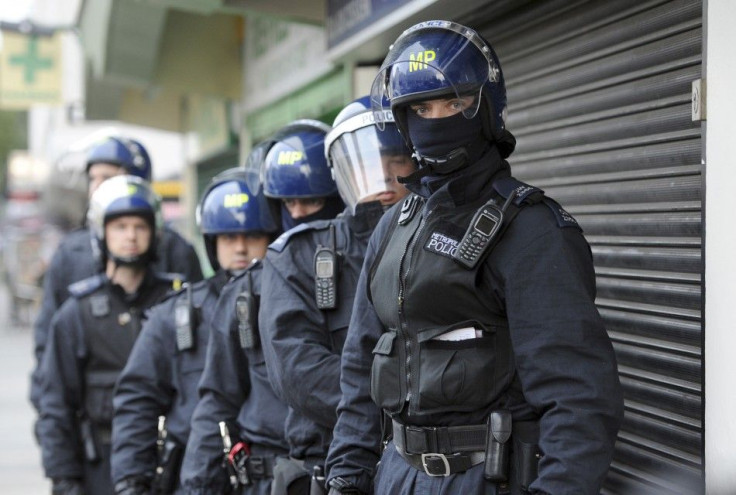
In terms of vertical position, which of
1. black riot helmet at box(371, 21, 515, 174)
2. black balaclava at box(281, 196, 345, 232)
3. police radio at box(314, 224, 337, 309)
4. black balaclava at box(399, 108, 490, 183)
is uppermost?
black riot helmet at box(371, 21, 515, 174)

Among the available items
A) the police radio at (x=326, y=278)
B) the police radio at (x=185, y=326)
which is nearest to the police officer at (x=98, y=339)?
the police radio at (x=185, y=326)

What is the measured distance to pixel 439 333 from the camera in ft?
8.81

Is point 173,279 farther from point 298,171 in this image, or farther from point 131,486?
point 298,171

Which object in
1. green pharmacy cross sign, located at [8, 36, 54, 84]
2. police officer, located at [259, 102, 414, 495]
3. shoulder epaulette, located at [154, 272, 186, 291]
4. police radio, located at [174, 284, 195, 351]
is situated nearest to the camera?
police officer, located at [259, 102, 414, 495]

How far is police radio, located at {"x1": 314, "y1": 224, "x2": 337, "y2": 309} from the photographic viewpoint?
3.60 metres

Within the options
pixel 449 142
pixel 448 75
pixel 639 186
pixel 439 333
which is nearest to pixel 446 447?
pixel 439 333

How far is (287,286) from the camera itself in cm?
368

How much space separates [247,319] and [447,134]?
63.5 inches

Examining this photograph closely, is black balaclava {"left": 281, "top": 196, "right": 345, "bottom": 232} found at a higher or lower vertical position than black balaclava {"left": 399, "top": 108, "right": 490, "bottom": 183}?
lower

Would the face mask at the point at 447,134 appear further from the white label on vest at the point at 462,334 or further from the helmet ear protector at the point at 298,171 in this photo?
the helmet ear protector at the point at 298,171

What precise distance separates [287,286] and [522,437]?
1.29m

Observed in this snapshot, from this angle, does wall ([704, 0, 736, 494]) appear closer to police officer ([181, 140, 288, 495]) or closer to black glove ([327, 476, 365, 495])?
black glove ([327, 476, 365, 495])

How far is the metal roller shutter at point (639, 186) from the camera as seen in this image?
339cm

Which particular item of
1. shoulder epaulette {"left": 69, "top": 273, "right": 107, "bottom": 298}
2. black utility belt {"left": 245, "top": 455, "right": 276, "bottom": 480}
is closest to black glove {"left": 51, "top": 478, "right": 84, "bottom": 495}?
shoulder epaulette {"left": 69, "top": 273, "right": 107, "bottom": 298}
